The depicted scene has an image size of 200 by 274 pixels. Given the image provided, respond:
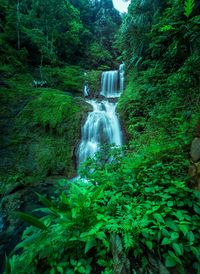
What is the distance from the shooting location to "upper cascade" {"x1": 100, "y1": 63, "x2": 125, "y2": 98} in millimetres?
12524

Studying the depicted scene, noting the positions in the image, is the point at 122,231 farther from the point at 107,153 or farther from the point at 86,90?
the point at 86,90

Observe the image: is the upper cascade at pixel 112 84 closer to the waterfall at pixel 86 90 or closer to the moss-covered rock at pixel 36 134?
the waterfall at pixel 86 90

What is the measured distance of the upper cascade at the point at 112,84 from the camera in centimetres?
1252

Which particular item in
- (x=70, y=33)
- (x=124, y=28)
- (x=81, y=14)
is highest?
(x=81, y=14)

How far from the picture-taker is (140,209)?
168cm

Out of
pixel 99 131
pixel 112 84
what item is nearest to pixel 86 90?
pixel 112 84

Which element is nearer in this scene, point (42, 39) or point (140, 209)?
point (140, 209)

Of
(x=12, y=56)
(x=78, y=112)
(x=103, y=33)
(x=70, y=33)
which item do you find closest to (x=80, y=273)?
(x=78, y=112)

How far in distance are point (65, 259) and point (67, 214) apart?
0.37m

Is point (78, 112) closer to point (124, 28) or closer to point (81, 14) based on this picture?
point (124, 28)

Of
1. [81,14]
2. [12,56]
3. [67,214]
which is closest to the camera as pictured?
[67,214]

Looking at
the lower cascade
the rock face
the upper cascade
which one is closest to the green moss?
the upper cascade

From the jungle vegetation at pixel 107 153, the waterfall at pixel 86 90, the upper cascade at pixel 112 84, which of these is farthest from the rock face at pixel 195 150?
the waterfall at pixel 86 90

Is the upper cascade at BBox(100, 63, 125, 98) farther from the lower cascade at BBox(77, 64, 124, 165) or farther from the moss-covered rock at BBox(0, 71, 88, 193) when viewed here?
the moss-covered rock at BBox(0, 71, 88, 193)
